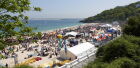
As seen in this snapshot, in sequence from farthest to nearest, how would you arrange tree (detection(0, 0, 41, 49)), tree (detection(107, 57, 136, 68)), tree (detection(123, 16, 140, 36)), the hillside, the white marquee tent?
1. the hillside
2. the white marquee tent
3. tree (detection(123, 16, 140, 36))
4. tree (detection(107, 57, 136, 68))
5. tree (detection(0, 0, 41, 49))

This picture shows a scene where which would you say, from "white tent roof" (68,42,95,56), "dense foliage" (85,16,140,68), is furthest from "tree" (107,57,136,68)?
"white tent roof" (68,42,95,56)

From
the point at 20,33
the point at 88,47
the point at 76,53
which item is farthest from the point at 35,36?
the point at 88,47

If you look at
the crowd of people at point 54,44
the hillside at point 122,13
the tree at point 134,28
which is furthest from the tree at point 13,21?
the hillside at point 122,13

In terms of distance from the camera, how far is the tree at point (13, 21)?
154 inches

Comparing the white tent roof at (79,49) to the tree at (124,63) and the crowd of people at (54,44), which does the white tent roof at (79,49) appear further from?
the tree at (124,63)

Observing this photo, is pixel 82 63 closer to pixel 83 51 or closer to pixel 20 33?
pixel 83 51

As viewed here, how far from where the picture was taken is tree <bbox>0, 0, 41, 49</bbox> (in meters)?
3.91

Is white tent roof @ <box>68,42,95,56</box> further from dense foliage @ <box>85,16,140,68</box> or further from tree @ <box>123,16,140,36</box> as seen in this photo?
dense foliage @ <box>85,16,140,68</box>

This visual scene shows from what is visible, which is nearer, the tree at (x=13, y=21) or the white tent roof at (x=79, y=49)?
the tree at (x=13, y=21)

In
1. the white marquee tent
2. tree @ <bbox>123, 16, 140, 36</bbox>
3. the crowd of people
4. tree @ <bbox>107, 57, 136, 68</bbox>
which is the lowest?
the crowd of people

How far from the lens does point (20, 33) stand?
4.19 metres

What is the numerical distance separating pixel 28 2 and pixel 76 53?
1416cm

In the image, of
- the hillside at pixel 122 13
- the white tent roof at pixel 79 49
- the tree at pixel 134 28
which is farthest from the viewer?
the hillside at pixel 122 13

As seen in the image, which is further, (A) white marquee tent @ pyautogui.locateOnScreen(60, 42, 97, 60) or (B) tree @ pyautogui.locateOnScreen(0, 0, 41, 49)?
(A) white marquee tent @ pyautogui.locateOnScreen(60, 42, 97, 60)
